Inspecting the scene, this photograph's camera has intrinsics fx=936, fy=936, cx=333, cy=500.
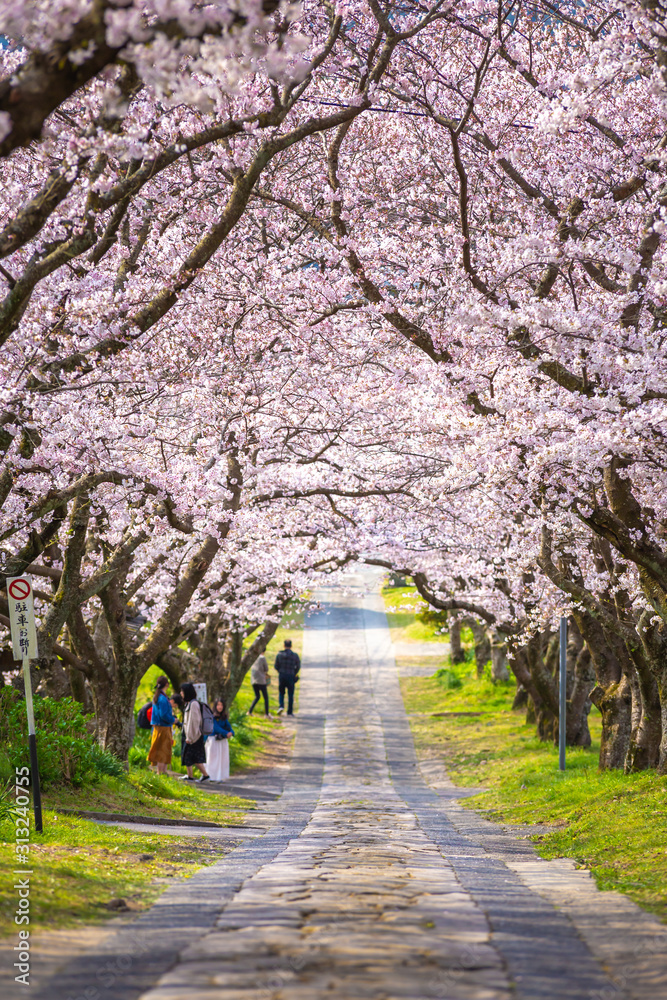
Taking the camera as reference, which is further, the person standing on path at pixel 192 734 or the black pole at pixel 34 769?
the person standing on path at pixel 192 734

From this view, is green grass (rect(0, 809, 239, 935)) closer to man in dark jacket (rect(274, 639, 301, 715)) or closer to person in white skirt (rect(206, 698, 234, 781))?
person in white skirt (rect(206, 698, 234, 781))

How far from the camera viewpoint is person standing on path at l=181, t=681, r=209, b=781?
16.9 meters

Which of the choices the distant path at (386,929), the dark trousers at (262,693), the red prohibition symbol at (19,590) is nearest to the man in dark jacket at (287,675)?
the dark trousers at (262,693)

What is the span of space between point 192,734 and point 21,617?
27.8 feet

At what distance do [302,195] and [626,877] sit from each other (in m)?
9.27

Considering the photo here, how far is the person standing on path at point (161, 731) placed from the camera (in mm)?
16281

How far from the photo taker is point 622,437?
925 cm

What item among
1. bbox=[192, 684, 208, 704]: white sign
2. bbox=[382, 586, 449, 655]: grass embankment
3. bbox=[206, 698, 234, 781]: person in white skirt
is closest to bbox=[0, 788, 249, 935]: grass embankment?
bbox=[192, 684, 208, 704]: white sign

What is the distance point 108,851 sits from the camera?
344 inches

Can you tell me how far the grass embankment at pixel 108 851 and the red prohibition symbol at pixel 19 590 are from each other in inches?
85.0

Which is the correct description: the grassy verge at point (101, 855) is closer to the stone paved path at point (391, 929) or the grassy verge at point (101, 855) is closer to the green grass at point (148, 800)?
the green grass at point (148, 800)

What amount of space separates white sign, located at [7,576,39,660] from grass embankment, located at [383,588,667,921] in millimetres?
5788

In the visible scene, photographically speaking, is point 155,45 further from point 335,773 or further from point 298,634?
point 298,634

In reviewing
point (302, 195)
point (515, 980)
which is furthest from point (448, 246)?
point (515, 980)
